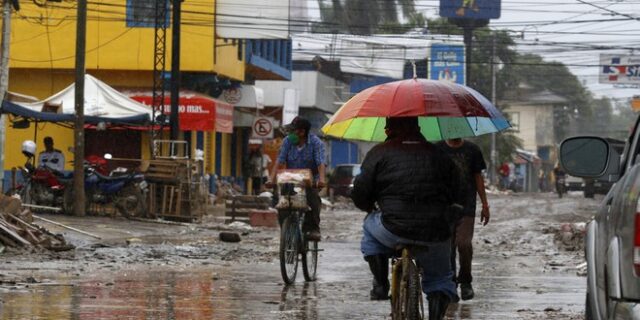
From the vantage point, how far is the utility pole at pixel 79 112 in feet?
87.2

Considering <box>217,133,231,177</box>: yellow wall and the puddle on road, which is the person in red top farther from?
the puddle on road

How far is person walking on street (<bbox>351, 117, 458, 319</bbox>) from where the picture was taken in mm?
8250

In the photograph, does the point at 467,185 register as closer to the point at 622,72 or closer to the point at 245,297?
the point at 245,297

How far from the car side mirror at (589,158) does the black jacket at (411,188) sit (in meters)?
1.39

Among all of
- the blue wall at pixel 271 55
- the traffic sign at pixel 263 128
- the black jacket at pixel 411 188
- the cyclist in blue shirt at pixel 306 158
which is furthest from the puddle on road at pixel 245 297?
the blue wall at pixel 271 55

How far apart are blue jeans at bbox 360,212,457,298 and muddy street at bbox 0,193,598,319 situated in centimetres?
251

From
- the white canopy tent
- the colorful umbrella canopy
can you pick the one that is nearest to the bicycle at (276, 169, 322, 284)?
the colorful umbrella canopy

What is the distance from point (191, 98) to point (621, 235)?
33.5 metres

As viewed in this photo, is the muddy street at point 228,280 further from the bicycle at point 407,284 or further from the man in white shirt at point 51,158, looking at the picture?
the man in white shirt at point 51,158

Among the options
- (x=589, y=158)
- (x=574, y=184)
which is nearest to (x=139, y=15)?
(x=589, y=158)

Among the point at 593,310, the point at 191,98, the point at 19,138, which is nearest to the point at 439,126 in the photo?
the point at 593,310

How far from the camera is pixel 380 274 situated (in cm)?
862

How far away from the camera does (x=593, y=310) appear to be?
22.1 feet

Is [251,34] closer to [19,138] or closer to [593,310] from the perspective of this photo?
[19,138]
